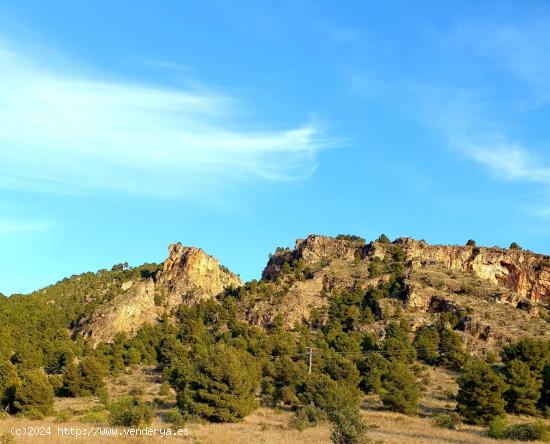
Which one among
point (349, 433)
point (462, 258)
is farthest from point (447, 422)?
point (462, 258)

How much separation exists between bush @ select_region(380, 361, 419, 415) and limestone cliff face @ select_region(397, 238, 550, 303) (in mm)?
77211

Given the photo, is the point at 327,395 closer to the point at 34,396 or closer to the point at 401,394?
the point at 401,394

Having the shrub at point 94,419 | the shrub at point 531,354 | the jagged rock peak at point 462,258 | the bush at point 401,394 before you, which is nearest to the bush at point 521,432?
the bush at point 401,394

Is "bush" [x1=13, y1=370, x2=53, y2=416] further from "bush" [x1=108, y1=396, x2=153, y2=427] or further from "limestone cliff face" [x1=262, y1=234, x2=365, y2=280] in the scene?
"limestone cliff face" [x1=262, y1=234, x2=365, y2=280]

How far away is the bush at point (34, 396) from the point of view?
1981 inches

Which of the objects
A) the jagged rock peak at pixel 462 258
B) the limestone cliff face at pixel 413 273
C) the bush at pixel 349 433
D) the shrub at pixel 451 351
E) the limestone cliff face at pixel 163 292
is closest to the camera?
the bush at pixel 349 433

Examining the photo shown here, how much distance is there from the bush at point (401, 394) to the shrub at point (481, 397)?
502cm

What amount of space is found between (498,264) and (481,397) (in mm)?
95297

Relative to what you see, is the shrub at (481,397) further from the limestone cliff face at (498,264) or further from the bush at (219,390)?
the limestone cliff face at (498,264)

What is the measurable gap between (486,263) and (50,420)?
11510 centimetres

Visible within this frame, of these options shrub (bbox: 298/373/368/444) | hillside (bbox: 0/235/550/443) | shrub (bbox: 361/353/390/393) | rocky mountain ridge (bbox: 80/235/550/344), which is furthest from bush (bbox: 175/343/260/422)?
rocky mountain ridge (bbox: 80/235/550/344)

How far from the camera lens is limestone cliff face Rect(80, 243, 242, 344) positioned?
11938 cm

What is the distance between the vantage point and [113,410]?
135ft

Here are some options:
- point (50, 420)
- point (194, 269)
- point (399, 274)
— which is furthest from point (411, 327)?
point (50, 420)
